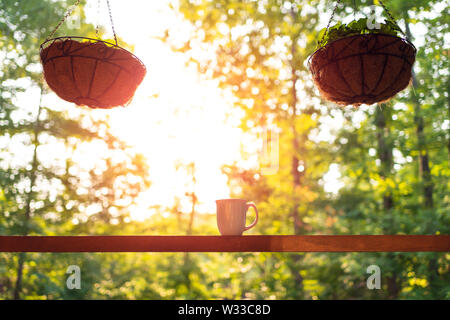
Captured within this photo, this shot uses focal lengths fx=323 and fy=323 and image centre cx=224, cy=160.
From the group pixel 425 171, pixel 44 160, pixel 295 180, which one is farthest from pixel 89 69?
pixel 425 171

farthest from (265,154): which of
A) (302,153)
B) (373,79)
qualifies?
(373,79)

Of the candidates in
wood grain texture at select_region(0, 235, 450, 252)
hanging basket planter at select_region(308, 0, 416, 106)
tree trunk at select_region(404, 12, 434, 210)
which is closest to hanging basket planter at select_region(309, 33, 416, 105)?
hanging basket planter at select_region(308, 0, 416, 106)

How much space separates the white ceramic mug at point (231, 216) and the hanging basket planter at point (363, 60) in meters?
0.58

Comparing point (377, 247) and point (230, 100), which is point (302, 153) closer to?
point (230, 100)

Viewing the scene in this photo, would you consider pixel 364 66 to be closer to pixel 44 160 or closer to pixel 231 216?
pixel 231 216

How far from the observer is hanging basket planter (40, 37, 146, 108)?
1167 mm

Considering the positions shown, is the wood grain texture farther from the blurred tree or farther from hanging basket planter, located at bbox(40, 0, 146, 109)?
the blurred tree

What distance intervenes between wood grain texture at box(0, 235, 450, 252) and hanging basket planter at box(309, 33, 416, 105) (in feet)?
1.75

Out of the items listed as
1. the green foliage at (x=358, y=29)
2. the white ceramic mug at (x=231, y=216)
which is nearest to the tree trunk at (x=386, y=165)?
the green foliage at (x=358, y=29)

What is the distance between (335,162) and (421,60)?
2.00 m

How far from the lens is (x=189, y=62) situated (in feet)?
14.5

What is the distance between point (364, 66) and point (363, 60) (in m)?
0.02

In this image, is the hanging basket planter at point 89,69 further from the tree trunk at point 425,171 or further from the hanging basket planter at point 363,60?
the tree trunk at point 425,171

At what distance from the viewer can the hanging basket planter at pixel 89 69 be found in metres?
1.17
